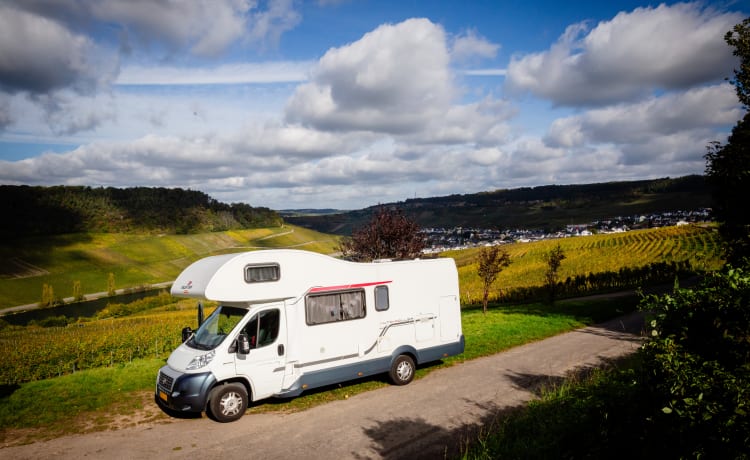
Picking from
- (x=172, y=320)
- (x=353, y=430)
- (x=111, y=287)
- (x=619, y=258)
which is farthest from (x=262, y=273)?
(x=111, y=287)

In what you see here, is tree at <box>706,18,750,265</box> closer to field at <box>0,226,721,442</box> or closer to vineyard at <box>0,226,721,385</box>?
field at <box>0,226,721,442</box>

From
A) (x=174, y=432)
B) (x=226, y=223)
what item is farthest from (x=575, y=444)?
(x=226, y=223)

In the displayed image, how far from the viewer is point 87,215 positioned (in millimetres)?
171000

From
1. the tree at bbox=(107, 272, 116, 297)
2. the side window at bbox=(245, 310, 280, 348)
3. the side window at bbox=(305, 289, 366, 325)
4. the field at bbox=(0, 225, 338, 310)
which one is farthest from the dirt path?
the field at bbox=(0, 225, 338, 310)

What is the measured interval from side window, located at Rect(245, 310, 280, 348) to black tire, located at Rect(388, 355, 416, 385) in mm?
3450

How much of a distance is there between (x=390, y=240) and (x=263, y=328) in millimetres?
11117

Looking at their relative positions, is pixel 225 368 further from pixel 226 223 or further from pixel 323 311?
pixel 226 223

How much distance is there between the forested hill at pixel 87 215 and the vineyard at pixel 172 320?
355 feet

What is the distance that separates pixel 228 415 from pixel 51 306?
110 m

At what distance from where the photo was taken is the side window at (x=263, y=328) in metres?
9.61

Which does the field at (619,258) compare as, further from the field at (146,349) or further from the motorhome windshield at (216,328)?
the motorhome windshield at (216,328)

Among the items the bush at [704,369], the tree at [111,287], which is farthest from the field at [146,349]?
the tree at [111,287]

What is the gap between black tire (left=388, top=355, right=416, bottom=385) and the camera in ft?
36.8

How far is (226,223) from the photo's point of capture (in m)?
191
